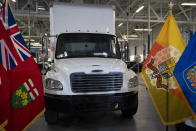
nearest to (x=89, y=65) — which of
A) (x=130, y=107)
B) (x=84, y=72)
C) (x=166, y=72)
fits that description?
(x=84, y=72)

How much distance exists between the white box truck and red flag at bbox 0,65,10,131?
142 cm

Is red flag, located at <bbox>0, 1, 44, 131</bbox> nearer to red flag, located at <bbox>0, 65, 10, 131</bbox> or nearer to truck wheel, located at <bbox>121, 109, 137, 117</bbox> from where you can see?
red flag, located at <bbox>0, 65, 10, 131</bbox>

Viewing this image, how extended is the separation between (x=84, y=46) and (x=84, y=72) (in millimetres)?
1079

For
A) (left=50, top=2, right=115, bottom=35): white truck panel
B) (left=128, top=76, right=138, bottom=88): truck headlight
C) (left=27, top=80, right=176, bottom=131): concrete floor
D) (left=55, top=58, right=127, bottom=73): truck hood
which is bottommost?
(left=27, top=80, right=176, bottom=131): concrete floor

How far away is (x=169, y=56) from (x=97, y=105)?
1569 millimetres

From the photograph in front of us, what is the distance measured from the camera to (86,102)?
4.07 m

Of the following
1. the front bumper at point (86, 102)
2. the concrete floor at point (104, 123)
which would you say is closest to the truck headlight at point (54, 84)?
the front bumper at point (86, 102)

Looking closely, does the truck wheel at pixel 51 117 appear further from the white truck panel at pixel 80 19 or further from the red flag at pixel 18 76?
the white truck panel at pixel 80 19

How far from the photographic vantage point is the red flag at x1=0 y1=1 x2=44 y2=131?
281 centimetres

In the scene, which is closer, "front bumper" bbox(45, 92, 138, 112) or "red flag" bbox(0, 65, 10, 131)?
"red flag" bbox(0, 65, 10, 131)

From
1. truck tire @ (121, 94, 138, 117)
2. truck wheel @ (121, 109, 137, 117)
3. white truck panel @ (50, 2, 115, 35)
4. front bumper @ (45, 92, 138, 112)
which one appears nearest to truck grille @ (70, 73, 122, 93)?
front bumper @ (45, 92, 138, 112)

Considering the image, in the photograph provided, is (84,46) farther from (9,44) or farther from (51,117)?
(9,44)

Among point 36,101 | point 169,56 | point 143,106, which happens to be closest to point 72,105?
point 36,101

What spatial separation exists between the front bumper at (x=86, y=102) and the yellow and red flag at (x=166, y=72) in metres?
0.71
